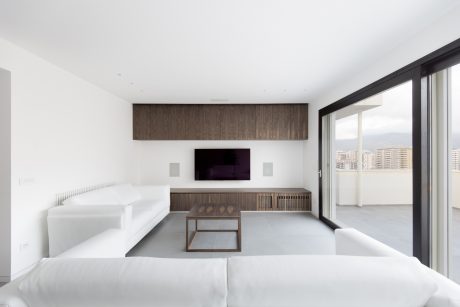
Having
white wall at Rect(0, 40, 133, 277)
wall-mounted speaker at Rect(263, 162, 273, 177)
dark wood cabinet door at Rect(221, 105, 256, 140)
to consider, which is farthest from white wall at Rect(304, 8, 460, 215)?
white wall at Rect(0, 40, 133, 277)

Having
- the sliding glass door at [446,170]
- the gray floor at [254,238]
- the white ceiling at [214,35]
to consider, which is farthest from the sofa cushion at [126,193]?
the sliding glass door at [446,170]

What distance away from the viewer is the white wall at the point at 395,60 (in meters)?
1.83

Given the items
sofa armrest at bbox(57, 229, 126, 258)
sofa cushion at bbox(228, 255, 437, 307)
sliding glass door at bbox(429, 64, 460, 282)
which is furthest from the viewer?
sliding glass door at bbox(429, 64, 460, 282)

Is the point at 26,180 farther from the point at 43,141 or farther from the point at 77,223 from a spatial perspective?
the point at 77,223

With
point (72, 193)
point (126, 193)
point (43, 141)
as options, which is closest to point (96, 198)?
point (72, 193)

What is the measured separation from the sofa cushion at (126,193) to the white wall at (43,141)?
0.36 m


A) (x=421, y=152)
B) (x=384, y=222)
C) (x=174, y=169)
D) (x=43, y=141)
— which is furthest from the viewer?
(x=174, y=169)

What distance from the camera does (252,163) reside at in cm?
549

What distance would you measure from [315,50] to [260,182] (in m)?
3.60

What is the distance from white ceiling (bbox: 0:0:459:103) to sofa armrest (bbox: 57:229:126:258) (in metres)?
1.88

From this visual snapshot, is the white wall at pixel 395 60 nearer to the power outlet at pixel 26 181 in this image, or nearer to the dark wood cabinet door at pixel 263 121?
the dark wood cabinet door at pixel 263 121

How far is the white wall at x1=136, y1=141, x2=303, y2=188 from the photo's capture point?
5477mm

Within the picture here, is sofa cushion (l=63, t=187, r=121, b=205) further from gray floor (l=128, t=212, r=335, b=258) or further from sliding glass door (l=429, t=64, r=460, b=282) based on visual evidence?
sliding glass door (l=429, t=64, r=460, b=282)

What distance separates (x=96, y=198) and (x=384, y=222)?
4.91 m
